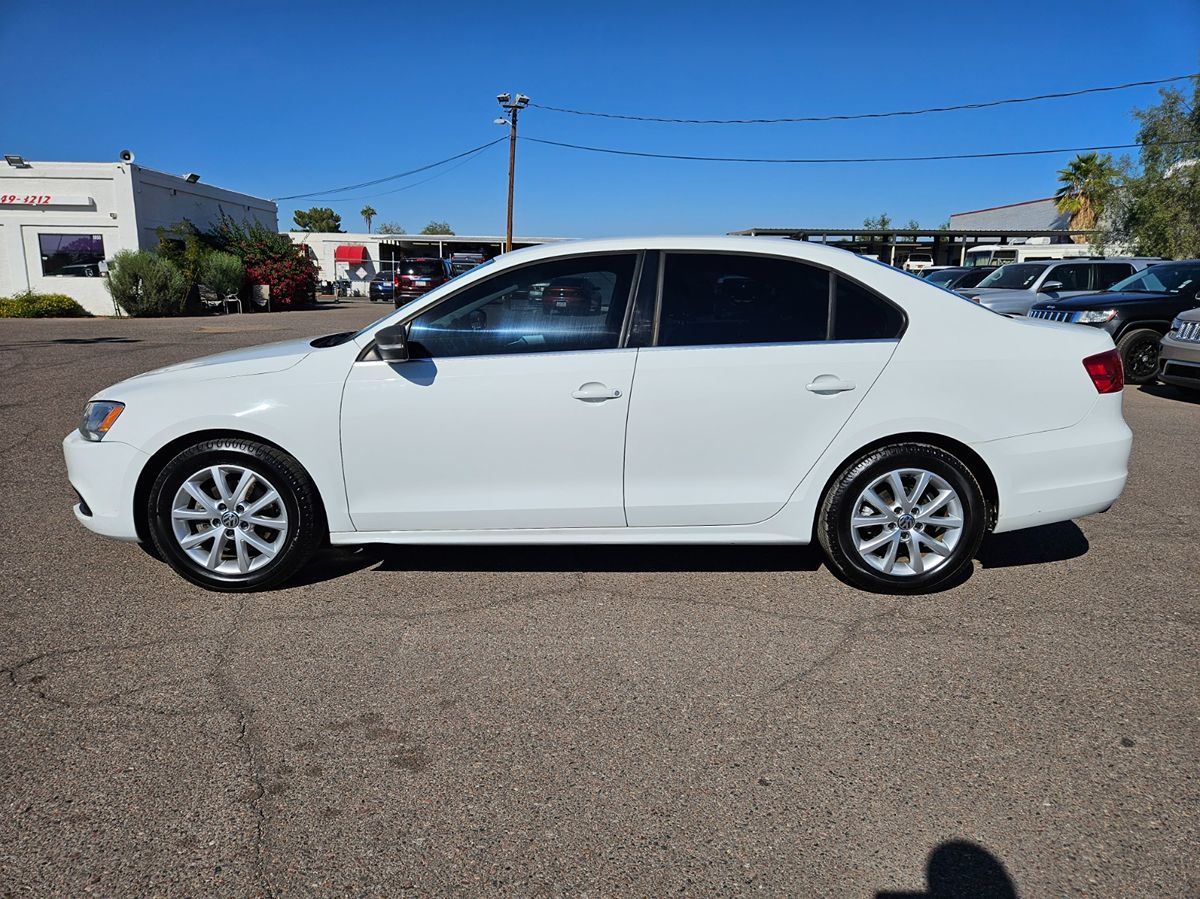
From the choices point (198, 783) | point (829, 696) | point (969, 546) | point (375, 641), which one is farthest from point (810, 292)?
point (198, 783)

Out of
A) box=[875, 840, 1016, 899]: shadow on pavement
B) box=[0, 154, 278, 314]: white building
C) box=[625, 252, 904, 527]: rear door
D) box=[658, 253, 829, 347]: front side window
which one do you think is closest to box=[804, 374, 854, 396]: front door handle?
box=[625, 252, 904, 527]: rear door

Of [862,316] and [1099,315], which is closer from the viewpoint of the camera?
→ [862,316]

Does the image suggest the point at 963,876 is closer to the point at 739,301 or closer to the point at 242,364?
the point at 739,301

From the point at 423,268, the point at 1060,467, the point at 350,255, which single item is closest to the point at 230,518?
the point at 1060,467

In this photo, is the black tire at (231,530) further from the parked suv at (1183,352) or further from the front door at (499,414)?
the parked suv at (1183,352)

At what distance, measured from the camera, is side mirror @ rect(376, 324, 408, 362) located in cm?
394

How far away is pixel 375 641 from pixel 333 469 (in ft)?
2.87

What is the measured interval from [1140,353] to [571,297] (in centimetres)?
1045

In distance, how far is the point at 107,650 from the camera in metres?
3.62

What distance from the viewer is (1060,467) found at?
416 centimetres

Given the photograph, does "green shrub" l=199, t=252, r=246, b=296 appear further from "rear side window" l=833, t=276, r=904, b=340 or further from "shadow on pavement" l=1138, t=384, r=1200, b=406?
"rear side window" l=833, t=276, r=904, b=340

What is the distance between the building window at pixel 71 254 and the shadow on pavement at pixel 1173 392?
29394 mm

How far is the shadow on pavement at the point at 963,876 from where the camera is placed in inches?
88.4

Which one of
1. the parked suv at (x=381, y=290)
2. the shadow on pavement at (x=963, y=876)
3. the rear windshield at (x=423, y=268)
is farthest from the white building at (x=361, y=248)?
the shadow on pavement at (x=963, y=876)
